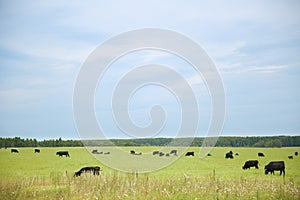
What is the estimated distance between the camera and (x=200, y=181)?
12.8 m

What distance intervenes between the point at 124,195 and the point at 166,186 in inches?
64.5

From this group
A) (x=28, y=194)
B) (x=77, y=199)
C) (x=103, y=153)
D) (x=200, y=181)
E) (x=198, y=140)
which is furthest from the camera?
(x=198, y=140)

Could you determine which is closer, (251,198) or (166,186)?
(251,198)

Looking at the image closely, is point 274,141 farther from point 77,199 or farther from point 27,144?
point 77,199

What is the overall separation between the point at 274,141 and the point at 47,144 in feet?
137

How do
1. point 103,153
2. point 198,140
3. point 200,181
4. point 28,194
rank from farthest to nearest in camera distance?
point 198,140 < point 103,153 < point 200,181 < point 28,194

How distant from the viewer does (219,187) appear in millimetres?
11648

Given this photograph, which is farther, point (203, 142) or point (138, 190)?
point (203, 142)

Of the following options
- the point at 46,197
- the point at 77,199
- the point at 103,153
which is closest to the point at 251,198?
the point at 77,199

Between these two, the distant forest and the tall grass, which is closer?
the tall grass

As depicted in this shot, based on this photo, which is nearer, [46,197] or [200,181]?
[46,197]

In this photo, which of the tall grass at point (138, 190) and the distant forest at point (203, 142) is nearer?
the tall grass at point (138, 190)

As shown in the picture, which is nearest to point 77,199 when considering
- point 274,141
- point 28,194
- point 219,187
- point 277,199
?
point 28,194

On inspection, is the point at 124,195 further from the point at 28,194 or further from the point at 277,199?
the point at 277,199
